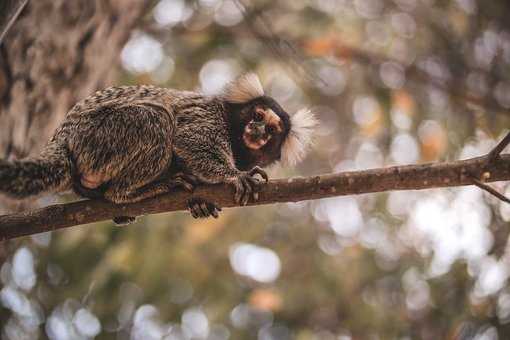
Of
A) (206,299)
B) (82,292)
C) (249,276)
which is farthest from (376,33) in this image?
(82,292)

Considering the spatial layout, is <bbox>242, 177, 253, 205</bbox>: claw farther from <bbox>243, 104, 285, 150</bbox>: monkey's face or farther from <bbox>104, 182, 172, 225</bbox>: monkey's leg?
<bbox>243, 104, 285, 150</bbox>: monkey's face

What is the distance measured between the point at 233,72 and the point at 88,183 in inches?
183

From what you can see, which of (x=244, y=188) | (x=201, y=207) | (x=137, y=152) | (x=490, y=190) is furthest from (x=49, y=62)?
(x=490, y=190)

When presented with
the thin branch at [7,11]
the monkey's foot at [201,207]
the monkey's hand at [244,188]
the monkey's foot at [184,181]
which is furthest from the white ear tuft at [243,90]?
the thin branch at [7,11]

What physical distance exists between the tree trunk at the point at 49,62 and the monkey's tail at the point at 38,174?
2.02 feet

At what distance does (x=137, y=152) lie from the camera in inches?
143

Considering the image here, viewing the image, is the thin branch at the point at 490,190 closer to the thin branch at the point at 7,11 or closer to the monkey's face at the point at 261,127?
the monkey's face at the point at 261,127

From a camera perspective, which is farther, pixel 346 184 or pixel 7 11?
pixel 346 184

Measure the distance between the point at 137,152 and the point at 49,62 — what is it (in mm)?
1177

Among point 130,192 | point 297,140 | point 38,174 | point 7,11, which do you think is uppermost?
point 7,11

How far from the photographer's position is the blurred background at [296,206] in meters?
4.72

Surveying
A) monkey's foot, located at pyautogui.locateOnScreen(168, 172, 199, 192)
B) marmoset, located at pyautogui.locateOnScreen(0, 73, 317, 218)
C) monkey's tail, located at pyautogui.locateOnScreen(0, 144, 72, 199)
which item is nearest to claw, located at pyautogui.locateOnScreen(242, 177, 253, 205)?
marmoset, located at pyautogui.locateOnScreen(0, 73, 317, 218)

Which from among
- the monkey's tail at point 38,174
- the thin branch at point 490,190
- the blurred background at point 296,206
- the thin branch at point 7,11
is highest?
the thin branch at point 7,11

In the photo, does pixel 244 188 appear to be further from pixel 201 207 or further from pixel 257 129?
pixel 257 129
